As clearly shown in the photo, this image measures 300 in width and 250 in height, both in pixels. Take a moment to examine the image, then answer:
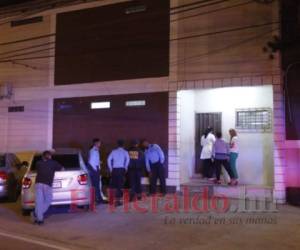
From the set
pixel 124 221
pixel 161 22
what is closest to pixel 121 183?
pixel 124 221

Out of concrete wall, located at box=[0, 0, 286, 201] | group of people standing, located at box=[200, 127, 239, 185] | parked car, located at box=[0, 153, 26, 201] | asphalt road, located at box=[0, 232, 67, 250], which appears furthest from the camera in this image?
group of people standing, located at box=[200, 127, 239, 185]

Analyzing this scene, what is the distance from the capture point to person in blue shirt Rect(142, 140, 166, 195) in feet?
48.1

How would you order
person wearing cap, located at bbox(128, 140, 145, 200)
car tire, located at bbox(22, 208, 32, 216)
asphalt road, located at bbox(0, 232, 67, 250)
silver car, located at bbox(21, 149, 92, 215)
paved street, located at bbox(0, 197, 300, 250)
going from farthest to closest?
1. person wearing cap, located at bbox(128, 140, 145, 200)
2. car tire, located at bbox(22, 208, 32, 216)
3. silver car, located at bbox(21, 149, 92, 215)
4. paved street, located at bbox(0, 197, 300, 250)
5. asphalt road, located at bbox(0, 232, 67, 250)

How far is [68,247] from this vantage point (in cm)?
894

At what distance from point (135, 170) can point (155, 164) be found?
0.75 meters

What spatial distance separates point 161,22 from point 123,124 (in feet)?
11.9

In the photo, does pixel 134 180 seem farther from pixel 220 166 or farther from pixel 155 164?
pixel 220 166

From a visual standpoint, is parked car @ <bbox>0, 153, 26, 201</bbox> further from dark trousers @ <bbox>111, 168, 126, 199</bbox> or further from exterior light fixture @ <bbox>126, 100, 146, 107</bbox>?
exterior light fixture @ <bbox>126, 100, 146, 107</bbox>

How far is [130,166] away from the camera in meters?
14.1

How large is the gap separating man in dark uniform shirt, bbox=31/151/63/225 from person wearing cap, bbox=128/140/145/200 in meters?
3.31

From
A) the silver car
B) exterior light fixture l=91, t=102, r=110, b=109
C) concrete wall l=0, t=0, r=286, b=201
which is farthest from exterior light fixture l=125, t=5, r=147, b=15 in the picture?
the silver car

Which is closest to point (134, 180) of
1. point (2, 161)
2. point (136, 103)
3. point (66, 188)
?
point (66, 188)

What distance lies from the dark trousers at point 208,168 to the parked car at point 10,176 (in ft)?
18.6

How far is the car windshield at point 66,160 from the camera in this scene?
12.4m
